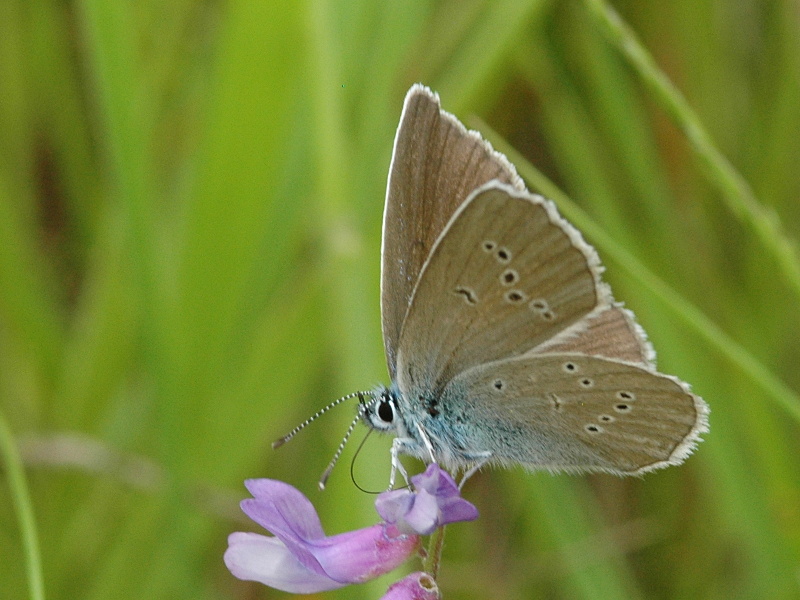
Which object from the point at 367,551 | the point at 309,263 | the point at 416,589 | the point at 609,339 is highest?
the point at 309,263

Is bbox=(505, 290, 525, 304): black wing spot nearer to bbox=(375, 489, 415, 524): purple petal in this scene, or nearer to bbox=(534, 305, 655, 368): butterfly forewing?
bbox=(534, 305, 655, 368): butterfly forewing

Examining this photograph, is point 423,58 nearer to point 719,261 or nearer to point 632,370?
point 719,261

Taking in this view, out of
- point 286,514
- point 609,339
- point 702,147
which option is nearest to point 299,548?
point 286,514

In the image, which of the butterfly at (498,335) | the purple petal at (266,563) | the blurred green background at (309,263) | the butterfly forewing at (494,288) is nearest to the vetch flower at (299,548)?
the purple petal at (266,563)

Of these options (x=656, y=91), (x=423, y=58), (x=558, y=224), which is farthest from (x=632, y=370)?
(x=423, y=58)

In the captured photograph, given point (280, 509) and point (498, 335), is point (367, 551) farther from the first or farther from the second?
point (498, 335)
